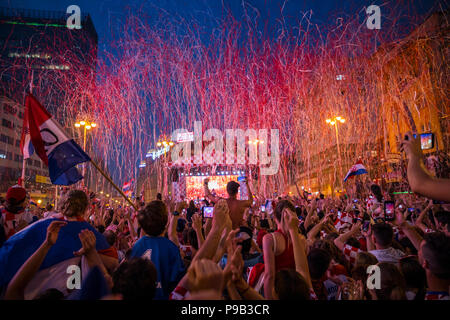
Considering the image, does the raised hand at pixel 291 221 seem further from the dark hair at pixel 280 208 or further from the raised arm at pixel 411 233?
the raised arm at pixel 411 233

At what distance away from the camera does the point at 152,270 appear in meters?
1.94

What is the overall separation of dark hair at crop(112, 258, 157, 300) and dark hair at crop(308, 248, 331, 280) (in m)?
1.73

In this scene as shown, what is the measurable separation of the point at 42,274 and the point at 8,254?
0.35 metres

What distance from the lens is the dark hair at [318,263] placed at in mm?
3018

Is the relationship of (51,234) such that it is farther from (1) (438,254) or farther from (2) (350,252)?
(2) (350,252)

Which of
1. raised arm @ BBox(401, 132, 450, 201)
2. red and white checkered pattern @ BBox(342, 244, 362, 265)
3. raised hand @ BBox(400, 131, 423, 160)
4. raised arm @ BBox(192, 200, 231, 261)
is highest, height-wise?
raised hand @ BBox(400, 131, 423, 160)

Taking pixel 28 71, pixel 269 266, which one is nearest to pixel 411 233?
pixel 269 266

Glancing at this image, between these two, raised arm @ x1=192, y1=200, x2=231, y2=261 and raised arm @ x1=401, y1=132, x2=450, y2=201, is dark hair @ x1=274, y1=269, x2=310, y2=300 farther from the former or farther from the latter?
raised arm @ x1=401, y1=132, x2=450, y2=201

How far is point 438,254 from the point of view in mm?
2574

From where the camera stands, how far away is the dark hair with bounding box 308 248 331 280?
3018 mm

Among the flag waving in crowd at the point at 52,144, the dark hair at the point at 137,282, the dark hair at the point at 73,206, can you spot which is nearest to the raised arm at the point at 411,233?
the dark hair at the point at 137,282

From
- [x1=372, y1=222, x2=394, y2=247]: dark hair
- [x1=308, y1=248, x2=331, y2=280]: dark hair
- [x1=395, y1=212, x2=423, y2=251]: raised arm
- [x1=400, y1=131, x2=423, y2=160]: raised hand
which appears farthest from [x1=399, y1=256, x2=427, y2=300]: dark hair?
[x1=400, y1=131, x2=423, y2=160]: raised hand

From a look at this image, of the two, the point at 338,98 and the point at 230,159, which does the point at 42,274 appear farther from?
the point at 230,159
